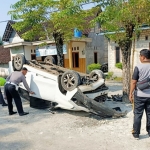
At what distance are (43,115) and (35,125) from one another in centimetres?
84

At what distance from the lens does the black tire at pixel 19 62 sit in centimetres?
721

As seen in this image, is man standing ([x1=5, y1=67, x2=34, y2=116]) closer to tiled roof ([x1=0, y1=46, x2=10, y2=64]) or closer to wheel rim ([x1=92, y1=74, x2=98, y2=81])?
wheel rim ([x1=92, y1=74, x2=98, y2=81])

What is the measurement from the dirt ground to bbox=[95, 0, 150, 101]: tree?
205cm

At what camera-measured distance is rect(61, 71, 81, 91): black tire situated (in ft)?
18.1

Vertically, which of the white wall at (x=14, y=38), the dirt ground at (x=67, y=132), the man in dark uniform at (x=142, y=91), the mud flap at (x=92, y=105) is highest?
the white wall at (x=14, y=38)

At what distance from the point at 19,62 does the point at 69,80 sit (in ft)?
8.22

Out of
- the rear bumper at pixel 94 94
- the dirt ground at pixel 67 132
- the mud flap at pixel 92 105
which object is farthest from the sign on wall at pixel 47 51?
the mud flap at pixel 92 105

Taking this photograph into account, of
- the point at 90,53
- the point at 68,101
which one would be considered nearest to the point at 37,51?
the point at 90,53

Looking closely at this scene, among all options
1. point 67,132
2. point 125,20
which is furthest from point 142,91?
point 125,20

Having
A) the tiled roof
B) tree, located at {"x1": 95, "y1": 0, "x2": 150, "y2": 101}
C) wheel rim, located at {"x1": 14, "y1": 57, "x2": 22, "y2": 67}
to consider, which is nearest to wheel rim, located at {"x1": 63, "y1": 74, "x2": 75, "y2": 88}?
tree, located at {"x1": 95, "y1": 0, "x2": 150, "y2": 101}

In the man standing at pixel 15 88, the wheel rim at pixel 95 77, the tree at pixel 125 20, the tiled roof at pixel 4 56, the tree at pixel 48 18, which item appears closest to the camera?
the man standing at pixel 15 88

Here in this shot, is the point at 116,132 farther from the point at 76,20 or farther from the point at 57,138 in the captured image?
the point at 76,20

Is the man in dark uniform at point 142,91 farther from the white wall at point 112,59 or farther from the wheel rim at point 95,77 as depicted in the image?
the white wall at point 112,59

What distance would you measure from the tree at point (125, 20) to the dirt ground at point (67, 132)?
205cm
